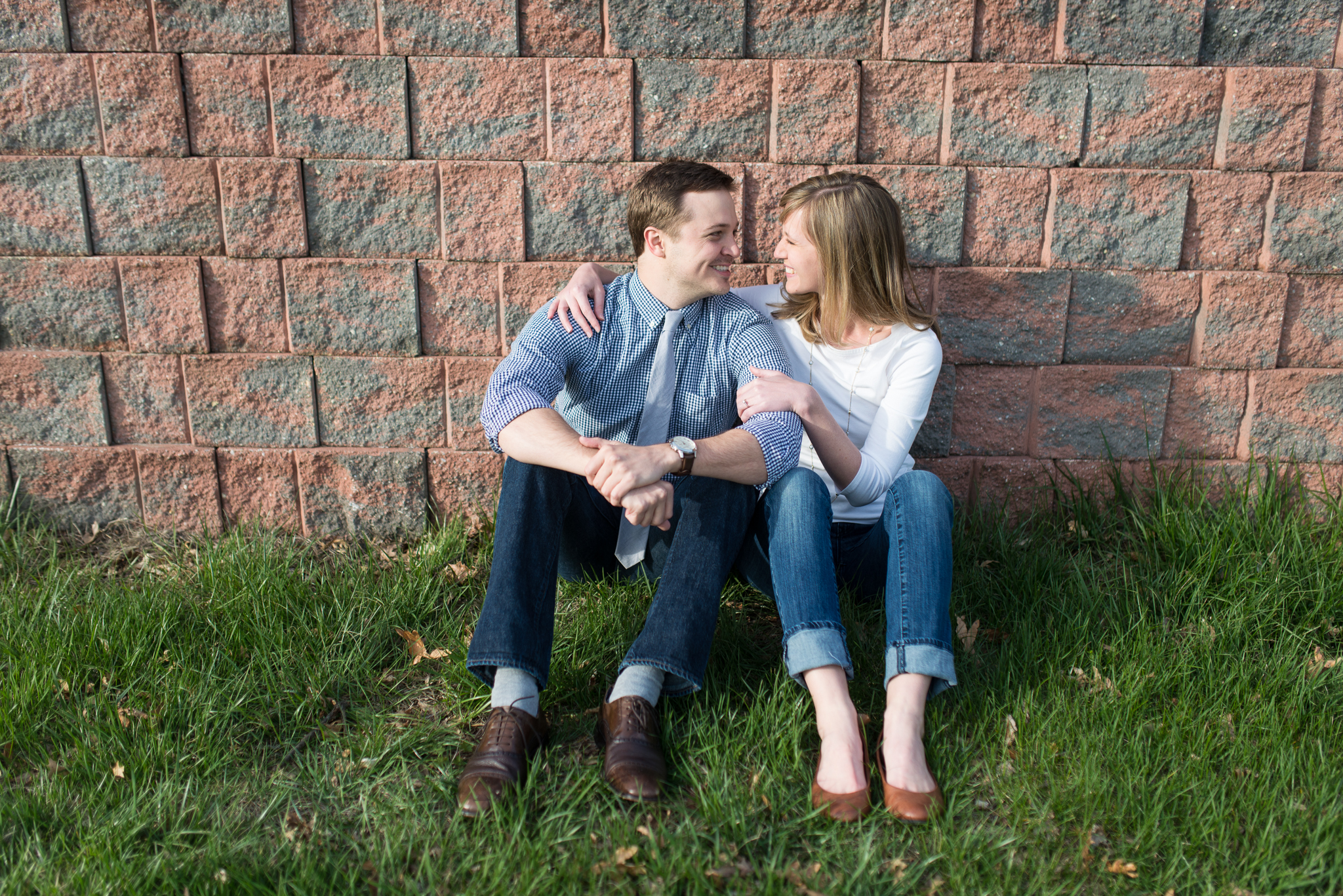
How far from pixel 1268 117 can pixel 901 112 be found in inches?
48.2

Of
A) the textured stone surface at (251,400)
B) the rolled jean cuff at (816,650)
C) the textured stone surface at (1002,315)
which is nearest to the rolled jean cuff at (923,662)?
the rolled jean cuff at (816,650)

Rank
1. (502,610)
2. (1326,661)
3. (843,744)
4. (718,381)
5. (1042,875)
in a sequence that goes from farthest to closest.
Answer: (718,381) < (1326,661) < (502,610) < (843,744) < (1042,875)

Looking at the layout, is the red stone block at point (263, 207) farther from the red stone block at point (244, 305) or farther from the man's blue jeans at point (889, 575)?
the man's blue jeans at point (889, 575)

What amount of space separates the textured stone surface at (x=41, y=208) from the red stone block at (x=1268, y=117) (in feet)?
12.8

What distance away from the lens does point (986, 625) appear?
2736 millimetres

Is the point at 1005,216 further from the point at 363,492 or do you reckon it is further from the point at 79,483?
the point at 79,483

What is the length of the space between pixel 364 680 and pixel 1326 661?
273 centimetres

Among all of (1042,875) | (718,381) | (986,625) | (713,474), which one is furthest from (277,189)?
(1042,875)

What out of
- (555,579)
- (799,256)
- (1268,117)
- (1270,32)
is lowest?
(555,579)

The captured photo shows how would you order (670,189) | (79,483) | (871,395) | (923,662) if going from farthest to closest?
(79,483) → (871,395) → (670,189) → (923,662)

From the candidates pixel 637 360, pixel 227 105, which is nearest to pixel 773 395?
pixel 637 360

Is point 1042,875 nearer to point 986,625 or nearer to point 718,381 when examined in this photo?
point 986,625

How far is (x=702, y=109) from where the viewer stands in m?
2.96

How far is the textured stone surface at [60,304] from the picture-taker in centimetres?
→ 305
